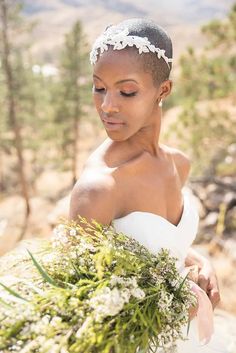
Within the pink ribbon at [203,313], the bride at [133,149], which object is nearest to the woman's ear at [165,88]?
the bride at [133,149]

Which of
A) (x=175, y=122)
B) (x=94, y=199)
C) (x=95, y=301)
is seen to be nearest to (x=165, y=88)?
(x=94, y=199)

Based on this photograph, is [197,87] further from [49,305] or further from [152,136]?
[49,305]

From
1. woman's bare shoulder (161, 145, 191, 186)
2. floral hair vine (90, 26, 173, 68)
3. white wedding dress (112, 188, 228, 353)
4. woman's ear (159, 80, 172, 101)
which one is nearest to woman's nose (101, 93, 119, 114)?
floral hair vine (90, 26, 173, 68)

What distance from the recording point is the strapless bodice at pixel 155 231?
8.00ft

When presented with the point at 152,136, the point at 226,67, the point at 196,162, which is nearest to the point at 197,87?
the point at 226,67

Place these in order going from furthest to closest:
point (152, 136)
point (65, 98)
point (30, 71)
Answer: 1. point (30, 71)
2. point (65, 98)
3. point (152, 136)

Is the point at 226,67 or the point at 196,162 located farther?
the point at 196,162

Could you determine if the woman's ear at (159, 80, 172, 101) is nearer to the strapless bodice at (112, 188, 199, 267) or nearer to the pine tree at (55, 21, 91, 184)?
the strapless bodice at (112, 188, 199, 267)

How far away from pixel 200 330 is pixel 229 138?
1115 centimetres

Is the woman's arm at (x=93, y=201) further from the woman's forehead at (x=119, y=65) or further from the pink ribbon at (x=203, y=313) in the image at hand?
the pink ribbon at (x=203, y=313)

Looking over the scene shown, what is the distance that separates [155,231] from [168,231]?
0.15 m

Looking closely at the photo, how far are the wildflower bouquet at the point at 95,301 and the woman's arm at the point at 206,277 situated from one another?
2.35 feet

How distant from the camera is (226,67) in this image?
12.5m

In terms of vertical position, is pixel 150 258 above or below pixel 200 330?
above
